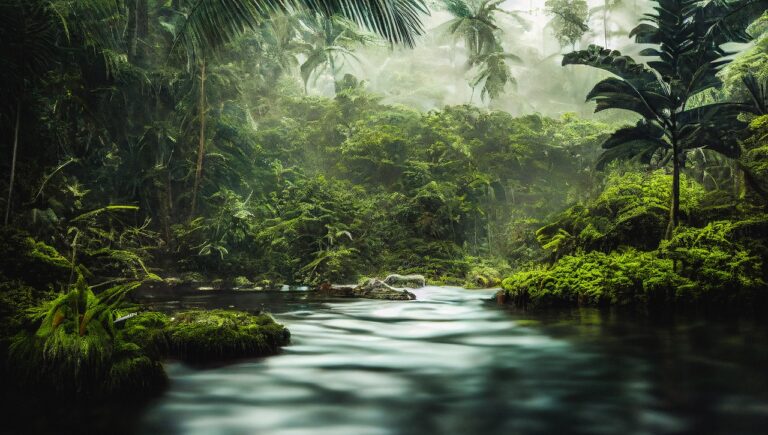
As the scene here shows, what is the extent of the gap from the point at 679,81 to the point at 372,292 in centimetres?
861

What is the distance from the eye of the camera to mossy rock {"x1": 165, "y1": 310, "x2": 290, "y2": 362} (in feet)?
20.7

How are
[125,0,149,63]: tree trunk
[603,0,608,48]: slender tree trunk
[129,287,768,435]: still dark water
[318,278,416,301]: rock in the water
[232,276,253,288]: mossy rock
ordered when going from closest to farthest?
[129,287,768,435]: still dark water, [318,278,416,301]: rock in the water, [232,276,253,288]: mossy rock, [125,0,149,63]: tree trunk, [603,0,608,48]: slender tree trunk

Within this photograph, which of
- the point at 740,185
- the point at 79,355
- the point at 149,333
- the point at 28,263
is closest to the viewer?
the point at 79,355

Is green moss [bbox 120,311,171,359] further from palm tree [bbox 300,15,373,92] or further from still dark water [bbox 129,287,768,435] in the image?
palm tree [bbox 300,15,373,92]

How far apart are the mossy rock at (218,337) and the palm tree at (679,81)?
8192mm

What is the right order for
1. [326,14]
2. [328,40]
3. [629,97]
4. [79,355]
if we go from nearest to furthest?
[79,355] → [326,14] → [629,97] → [328,40]

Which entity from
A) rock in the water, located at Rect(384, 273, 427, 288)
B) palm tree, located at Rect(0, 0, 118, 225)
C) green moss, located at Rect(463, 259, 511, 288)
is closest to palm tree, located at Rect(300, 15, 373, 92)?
green moss, located at Rect(463, 259, 511, 288)

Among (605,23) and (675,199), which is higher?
(605,23)

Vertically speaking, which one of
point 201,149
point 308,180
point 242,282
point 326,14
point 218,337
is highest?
point 326,14

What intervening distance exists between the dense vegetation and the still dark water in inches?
32.6

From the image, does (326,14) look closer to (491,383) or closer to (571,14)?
(491,383)

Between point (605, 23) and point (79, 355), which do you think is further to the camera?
point (605, 23)

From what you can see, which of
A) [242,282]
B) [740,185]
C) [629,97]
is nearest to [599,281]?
[629,97]

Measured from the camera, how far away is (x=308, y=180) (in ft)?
68.9
